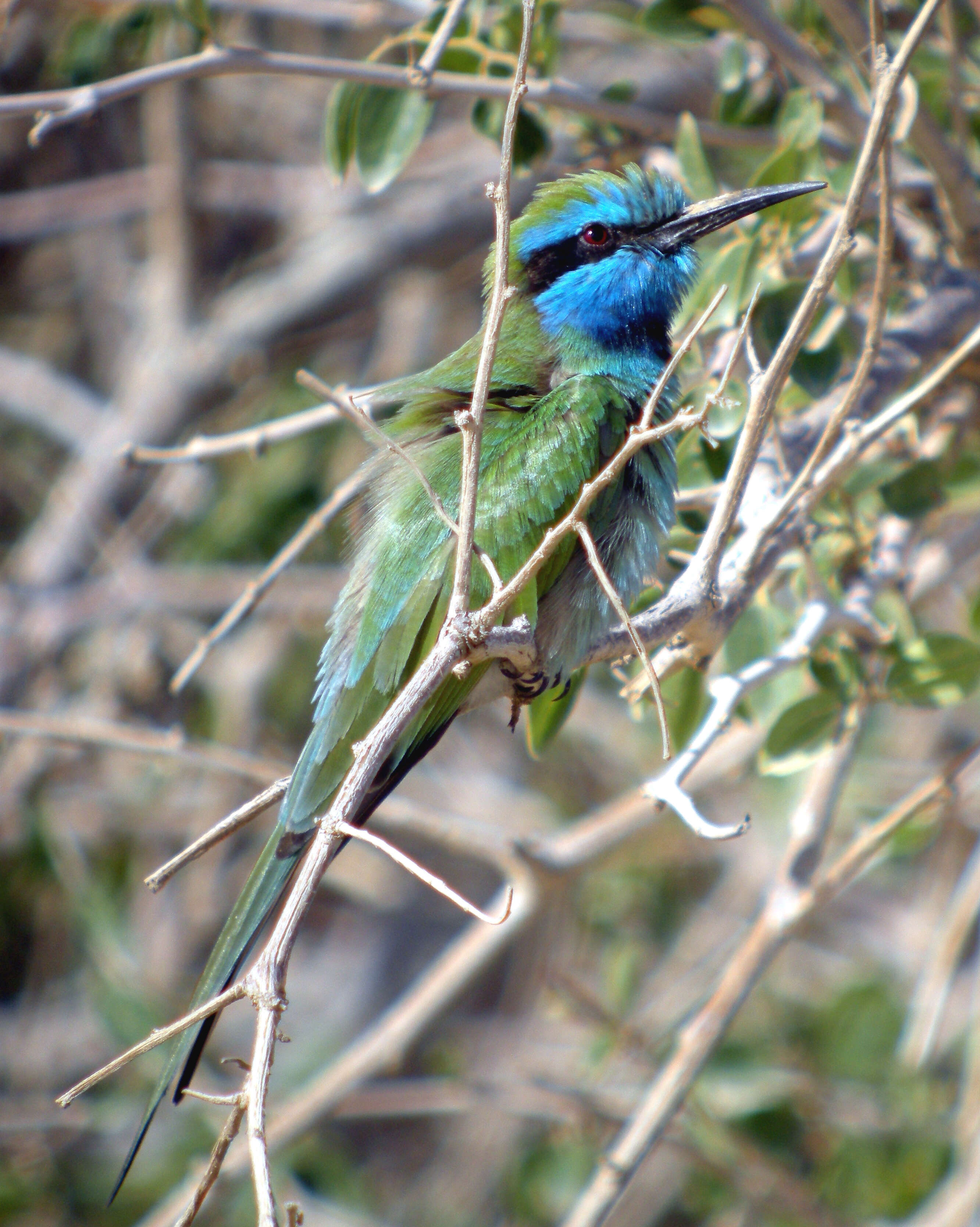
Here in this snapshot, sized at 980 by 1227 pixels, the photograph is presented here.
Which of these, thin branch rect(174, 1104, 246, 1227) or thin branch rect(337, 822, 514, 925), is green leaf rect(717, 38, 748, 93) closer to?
thin branch rect(337, 822, 514, 925)

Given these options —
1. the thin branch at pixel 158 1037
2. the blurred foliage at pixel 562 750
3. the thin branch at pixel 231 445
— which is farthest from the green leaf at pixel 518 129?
the thin branch at pixel 158 1037

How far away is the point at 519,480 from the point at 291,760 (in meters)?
2.58

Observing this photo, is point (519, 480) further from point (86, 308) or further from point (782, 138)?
point (86, 308)

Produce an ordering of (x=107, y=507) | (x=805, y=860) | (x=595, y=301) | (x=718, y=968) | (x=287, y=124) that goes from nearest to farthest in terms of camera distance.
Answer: (x=805, y=860), (x=595, y=301), (x=718, y=968), (x=107, y=507), (x=287, y=124)

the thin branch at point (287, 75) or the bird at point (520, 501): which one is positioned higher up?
the thin branch at point (287, 75)

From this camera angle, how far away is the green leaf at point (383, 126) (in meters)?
2.53

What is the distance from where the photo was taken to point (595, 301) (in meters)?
2.66

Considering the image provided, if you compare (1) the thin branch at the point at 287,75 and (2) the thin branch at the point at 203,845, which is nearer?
(2) the thin branch at the point at 203,845

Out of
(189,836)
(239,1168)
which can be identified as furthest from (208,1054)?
(239,1168)

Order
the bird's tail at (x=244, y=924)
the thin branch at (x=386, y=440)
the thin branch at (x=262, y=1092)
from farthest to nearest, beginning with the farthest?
the bird's tail at (x=244, y=924), the thin branch at (x=386, y=440), the thin branch at (x=262, y=1092)

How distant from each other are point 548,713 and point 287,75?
1.34 m

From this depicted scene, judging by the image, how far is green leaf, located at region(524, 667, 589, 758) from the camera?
7.54 feet

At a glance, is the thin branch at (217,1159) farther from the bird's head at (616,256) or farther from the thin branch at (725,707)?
the bird's head at (616,256)

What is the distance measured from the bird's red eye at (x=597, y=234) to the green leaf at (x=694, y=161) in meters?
0.24
